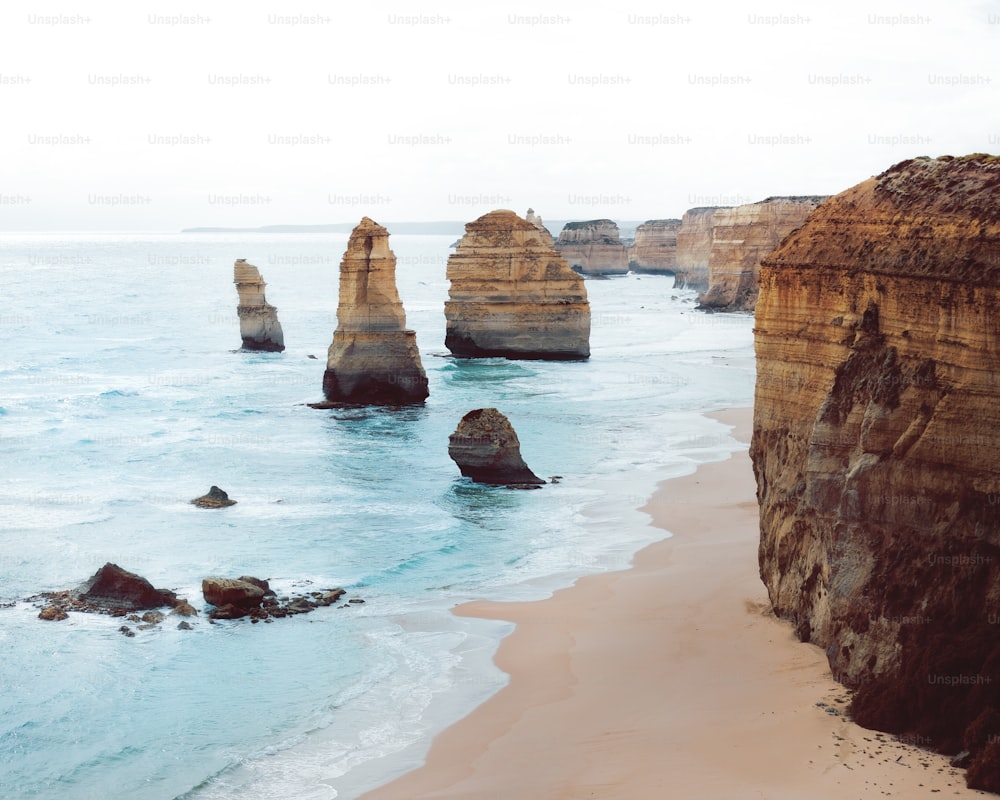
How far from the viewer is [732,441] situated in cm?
3130

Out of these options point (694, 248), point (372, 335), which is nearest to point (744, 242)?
point (694, 248)

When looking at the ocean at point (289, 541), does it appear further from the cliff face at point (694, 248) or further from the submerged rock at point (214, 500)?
the cliff face at point (694, 248)

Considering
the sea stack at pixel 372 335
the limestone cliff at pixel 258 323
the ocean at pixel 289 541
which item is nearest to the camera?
the ocean at pixel 289 541

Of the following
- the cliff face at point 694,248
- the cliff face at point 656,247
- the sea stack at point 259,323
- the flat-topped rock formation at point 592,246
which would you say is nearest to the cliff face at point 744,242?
the cliff face at point 694,248

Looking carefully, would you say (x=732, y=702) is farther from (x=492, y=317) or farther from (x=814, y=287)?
(x=492, y=317)

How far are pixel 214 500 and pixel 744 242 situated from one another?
62.7 meters

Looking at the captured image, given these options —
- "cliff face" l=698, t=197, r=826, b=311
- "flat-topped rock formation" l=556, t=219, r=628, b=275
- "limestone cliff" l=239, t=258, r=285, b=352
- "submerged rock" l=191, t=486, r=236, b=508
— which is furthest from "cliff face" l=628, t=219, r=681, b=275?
"submerged rock" l=191, t=486, r=236, b=508

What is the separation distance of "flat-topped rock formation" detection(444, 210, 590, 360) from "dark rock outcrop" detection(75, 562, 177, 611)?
107 ft

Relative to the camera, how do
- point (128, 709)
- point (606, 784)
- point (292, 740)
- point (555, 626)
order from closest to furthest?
point (606, 784) < point (292, 740) < point (128, 709) < point (555, 626)

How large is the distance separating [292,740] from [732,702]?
4.93 metres

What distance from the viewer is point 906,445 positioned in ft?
35.1

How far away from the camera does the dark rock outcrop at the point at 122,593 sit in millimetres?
16906

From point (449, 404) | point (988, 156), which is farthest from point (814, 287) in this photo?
point (449, 404)

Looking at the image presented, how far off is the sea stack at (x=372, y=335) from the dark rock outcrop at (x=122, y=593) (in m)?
18.7
